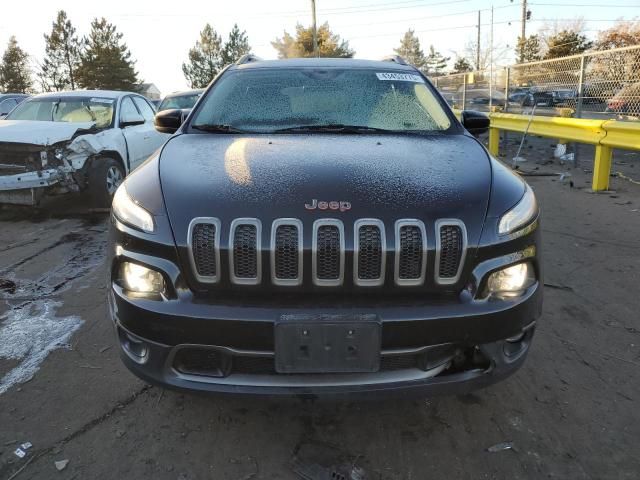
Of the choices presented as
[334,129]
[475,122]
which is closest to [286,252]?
[334,129]

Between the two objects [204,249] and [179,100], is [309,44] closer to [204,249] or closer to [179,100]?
[179,100]

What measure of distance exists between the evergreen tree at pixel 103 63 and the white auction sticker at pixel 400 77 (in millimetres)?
52812

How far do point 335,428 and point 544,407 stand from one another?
1.04 metres

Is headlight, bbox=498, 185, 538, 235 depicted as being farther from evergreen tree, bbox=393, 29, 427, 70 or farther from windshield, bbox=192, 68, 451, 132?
evergreen tree, bbox=393, 29, 427, 70

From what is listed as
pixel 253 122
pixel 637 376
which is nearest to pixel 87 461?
pixel 253 122

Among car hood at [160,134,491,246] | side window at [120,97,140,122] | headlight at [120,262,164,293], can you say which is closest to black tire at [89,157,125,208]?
side window at [120,97,140,122]

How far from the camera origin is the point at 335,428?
2.45m

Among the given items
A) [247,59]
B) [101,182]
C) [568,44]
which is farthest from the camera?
[568,44]

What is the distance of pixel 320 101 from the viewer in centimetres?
335

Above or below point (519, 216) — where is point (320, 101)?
above

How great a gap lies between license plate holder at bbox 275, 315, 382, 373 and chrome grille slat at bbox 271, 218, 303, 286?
153 mm

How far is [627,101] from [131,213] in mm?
8453

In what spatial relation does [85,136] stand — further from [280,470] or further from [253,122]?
[280,470]

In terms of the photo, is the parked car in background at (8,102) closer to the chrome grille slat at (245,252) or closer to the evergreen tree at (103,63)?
the chrome grille slat at (245,252)
